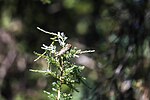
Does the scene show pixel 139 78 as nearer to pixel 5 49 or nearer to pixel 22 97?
pixel 22 97

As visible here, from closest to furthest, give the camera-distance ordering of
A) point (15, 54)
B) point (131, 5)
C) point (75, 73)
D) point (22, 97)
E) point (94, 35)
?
point (75, 73)
point (131, 5)
point (22, 97)
point (15, 54)
point (94, 35)

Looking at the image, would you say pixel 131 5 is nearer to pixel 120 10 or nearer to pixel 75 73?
pixel 120 10

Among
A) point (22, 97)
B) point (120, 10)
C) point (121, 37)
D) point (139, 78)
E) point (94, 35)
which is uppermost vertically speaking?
point (94, 35)

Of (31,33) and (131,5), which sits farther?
(31,33)

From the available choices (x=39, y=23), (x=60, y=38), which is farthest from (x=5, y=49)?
(x=60, y=38)

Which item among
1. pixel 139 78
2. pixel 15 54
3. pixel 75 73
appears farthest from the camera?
pixel 15 54

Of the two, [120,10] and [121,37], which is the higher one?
[120,10]

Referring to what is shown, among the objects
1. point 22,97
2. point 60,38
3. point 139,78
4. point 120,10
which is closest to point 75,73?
point 60,38
